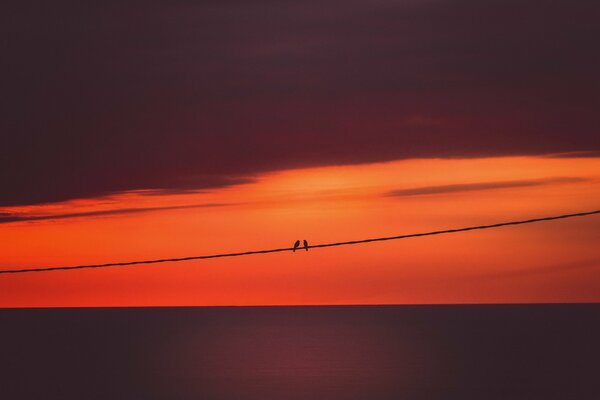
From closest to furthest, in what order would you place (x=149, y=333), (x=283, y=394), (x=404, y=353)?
(x=283, y=394) → (x=404, y=353) → (x=149, y=333)

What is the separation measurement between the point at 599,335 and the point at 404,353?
133ft

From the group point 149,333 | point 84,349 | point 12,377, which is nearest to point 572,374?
point 12,377

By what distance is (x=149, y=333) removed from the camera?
18275 centimetres

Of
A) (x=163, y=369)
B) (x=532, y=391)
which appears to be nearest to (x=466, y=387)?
(x=532, y=391)

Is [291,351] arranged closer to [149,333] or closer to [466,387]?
[466,387]

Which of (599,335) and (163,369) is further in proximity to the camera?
(599,335)

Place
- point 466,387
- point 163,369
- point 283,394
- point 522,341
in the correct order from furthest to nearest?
point 522,341
point 163,369
point 466,387
point 283,394

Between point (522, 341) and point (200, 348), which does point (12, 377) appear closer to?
point (200, 348)

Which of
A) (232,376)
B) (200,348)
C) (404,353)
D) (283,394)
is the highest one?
(200,348)

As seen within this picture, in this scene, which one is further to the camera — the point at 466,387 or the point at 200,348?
the point at 200,348

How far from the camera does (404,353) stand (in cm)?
11225

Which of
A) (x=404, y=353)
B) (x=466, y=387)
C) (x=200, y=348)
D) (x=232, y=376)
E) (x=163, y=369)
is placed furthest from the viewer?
(x=200, y=348)

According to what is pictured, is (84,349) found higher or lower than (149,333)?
lower

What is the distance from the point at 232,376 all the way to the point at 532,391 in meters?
21.2
